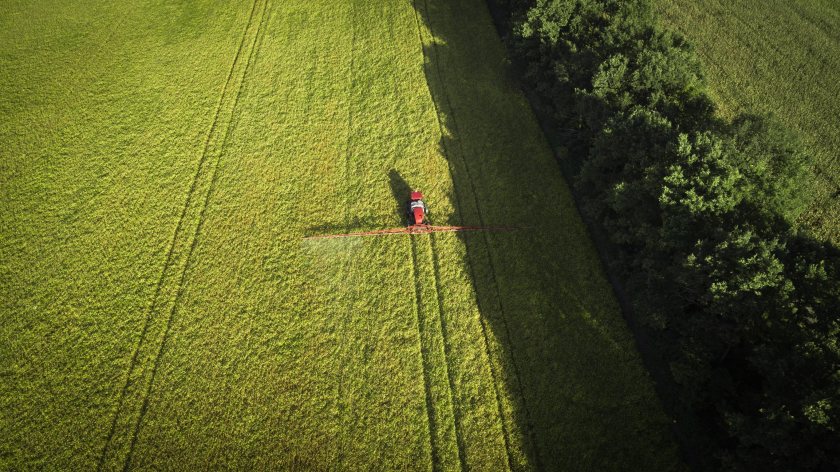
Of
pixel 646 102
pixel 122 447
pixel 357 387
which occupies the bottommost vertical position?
pixel 122 447

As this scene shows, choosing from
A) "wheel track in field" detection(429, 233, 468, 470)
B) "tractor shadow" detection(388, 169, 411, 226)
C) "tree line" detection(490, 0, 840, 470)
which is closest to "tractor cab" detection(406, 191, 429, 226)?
"tractor shadow" detection(388, 169, 411, 226)

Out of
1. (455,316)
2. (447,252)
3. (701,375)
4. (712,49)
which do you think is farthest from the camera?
(712,49)

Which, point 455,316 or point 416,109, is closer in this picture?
point 455,316

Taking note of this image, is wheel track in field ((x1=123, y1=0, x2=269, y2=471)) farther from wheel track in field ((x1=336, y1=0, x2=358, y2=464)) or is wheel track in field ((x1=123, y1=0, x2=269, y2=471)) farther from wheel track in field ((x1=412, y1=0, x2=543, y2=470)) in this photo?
wheel track in field ((x1=412, y1=0, x2=543, y2=470))

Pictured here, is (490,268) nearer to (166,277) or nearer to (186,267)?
(186,267)

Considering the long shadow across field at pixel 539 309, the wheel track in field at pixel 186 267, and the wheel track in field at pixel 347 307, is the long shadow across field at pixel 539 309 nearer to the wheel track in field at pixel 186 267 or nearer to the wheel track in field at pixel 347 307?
the wheel track in field at pixel 347 307

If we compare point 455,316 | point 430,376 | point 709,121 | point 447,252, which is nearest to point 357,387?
point 430,376

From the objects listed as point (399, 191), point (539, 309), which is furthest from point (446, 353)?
point (399, 191)

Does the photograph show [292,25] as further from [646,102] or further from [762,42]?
[762,42]
